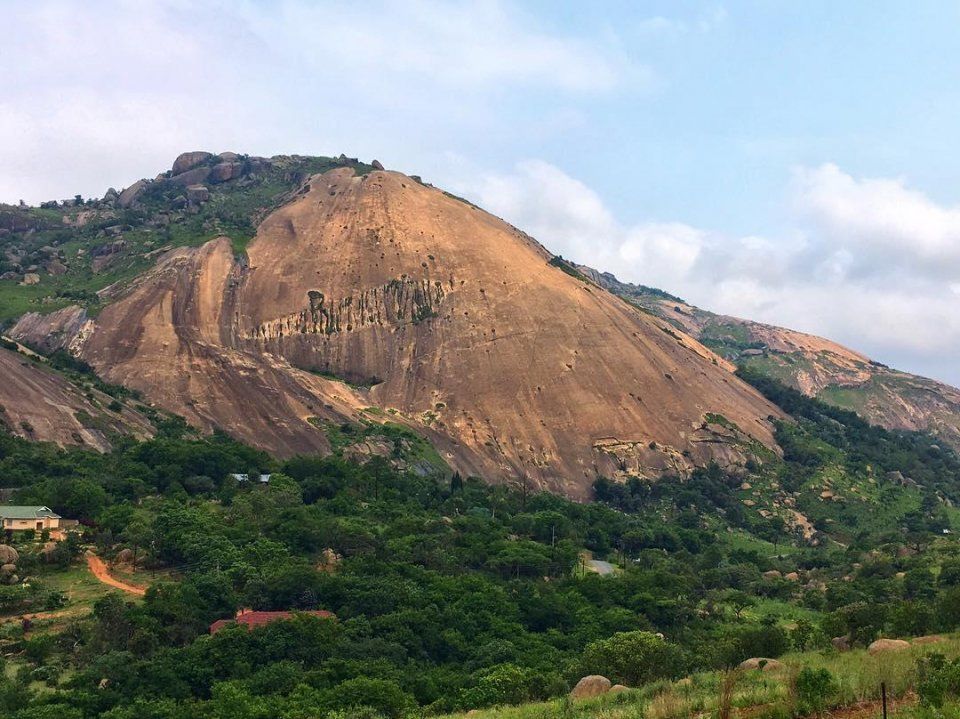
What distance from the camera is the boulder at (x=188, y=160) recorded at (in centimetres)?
16375


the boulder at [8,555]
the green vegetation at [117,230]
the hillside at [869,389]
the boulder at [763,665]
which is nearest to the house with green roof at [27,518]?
the boulder at [8,555]

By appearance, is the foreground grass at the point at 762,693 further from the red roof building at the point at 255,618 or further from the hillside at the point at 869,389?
the hillside at the point at 869,389

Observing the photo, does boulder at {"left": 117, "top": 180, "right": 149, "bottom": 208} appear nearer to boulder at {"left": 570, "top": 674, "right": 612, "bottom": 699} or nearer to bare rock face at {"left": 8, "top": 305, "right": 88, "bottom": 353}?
bare rock face at {"left": 8, "top": 305, "right": 88, "bottom": 353}

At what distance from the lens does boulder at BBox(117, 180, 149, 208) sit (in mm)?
153250

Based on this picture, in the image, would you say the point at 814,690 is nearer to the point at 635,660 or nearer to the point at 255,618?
the point at 635,660

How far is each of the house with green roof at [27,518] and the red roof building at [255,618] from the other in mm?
15906

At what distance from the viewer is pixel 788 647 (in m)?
36.5

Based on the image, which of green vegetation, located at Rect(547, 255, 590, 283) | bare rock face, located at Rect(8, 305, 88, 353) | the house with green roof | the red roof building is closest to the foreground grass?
the red roof building

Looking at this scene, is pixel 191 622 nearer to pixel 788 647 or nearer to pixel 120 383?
pixel 788 647

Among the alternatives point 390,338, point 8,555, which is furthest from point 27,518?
point 390,338

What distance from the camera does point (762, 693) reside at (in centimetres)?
2094

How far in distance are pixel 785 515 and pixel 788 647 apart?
190ft

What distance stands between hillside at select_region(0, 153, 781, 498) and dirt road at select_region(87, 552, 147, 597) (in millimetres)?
31589

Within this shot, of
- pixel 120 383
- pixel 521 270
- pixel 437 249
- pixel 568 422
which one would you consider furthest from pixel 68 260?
pixel 568 422
